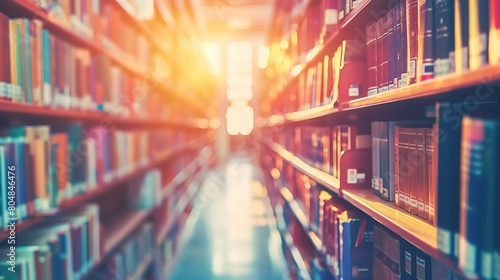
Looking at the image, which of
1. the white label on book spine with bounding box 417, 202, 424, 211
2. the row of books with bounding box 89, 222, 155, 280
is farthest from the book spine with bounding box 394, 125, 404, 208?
the row of books with bounding box 89, 222, 155, 280

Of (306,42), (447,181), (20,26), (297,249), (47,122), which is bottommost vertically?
(297,249)

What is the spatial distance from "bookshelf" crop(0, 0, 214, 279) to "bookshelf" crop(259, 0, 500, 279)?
1.03m

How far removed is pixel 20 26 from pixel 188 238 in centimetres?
373

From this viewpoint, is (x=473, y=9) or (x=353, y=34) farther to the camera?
(x=353, y=34)

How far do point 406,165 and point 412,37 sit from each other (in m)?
0.36

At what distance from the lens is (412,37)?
103 centimetres

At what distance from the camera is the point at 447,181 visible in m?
0.80

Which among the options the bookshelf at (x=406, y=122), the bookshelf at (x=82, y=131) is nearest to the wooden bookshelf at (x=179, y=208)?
the bookshelf at (x=82, y=131)

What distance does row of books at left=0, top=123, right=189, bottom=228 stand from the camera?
127 cm

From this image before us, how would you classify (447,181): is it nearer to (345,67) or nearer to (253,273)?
(345,67)

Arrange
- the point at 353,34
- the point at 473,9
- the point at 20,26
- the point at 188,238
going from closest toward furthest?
the point at 473,9 → the point at 20,26 → the point at 353,34 → the point at 188,238

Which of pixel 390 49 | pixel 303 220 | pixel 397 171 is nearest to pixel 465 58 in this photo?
pixel 390 49

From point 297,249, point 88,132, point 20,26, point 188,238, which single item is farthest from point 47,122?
point 188,238

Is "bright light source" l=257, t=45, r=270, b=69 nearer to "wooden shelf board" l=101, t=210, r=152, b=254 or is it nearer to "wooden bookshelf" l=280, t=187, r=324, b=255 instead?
"wooden bookshelf" l=280, t=187, r=324, b=255
